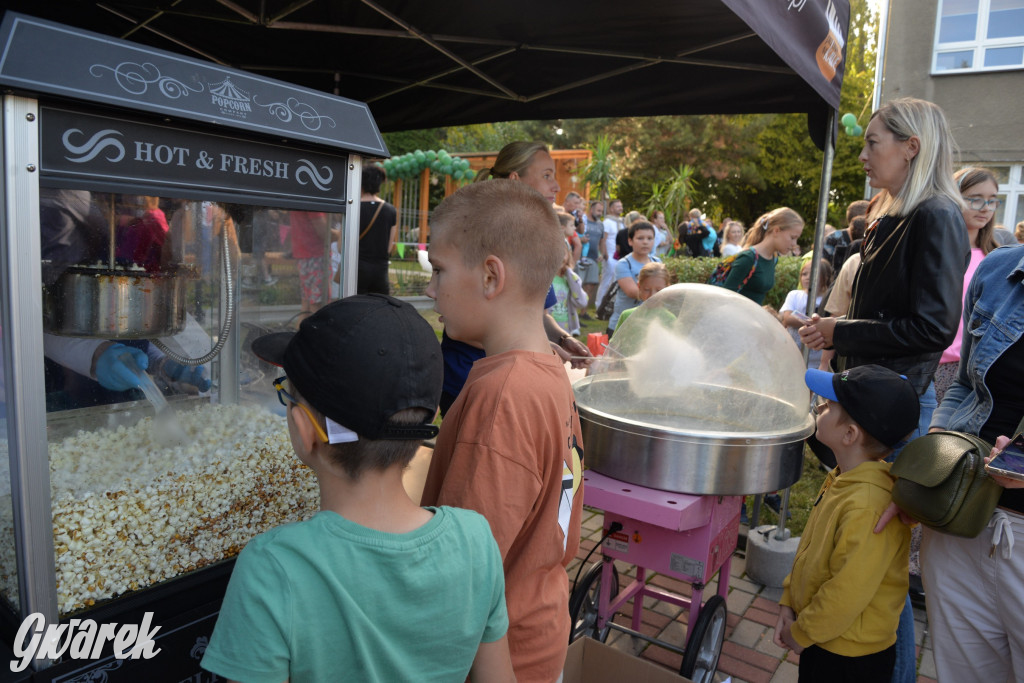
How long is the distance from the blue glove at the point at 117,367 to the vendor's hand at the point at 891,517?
80.3 inches

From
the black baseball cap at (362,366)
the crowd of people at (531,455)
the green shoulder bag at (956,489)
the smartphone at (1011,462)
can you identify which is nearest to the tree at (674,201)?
the crowd of people at (531,455)

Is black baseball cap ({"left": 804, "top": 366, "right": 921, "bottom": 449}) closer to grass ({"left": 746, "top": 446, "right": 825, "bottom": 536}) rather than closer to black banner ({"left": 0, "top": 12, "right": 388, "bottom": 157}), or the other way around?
black banner ({"left": 0, "top": 12, "right": 388, "bottom": 157})

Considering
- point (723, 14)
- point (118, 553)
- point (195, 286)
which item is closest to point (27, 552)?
point (118, 553)

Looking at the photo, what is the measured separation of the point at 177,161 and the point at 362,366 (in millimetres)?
720

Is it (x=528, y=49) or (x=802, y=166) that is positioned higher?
(x=802, y=166)

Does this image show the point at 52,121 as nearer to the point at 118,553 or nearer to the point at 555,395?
the point at 118,553

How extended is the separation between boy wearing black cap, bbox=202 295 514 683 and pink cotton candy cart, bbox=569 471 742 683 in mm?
1177

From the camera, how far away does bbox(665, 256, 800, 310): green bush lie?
432 inches

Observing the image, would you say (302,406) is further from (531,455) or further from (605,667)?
(605,667)

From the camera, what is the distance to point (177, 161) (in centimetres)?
140

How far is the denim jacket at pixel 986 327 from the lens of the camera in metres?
1.83

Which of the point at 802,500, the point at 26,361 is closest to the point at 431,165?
the point at 802,500

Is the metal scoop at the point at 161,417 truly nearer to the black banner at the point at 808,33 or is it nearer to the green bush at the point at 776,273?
the black banner at the point at 808,33

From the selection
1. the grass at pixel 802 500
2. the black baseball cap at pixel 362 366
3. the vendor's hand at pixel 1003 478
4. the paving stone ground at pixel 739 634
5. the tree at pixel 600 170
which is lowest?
the paving stone ground at pixel 739 634
